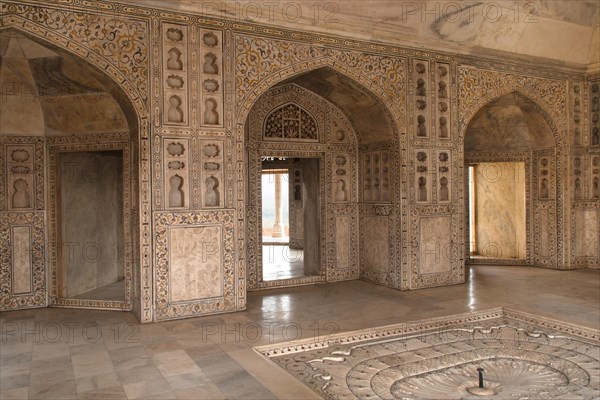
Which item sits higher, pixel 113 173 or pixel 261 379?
pixel 113 173

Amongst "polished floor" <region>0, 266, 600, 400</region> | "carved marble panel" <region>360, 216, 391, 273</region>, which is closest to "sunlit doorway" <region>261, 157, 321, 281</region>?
"carved marble panel" <region>360, 216, 391, 273</region>

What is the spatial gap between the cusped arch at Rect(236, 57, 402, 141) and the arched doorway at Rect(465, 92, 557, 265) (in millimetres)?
2163

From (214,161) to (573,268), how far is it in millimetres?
6543

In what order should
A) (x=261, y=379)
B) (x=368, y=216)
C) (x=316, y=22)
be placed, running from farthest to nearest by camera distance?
(x=368, y=216) → (x=316, y=22) → (x=261, y=379)

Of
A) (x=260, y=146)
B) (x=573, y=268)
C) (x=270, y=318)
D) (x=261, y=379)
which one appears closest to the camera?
(x=261, y=379)

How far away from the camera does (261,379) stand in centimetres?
392

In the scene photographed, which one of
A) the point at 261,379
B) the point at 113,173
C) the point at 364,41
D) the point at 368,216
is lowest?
the point at 261,379

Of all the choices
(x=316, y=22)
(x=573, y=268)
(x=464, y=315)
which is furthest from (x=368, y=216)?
(x=573, y=268)

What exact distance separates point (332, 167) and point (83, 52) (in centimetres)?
385

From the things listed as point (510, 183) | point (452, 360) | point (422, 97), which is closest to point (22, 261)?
point (452, 360)

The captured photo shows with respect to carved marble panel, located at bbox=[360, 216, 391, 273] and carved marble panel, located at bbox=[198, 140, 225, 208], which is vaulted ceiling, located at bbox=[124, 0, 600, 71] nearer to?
carved marble panel, located at bbox=[198, 140, 225, 208]

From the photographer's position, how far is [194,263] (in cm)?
582

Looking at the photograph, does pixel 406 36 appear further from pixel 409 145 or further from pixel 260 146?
pixel 260 146

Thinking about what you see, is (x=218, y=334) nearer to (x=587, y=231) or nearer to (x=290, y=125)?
(x=290, y=125)
